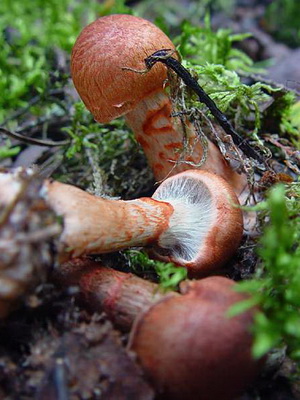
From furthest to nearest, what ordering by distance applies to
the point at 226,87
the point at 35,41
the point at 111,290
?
the point at 35,41, the point at 226,87, the point at 111,290

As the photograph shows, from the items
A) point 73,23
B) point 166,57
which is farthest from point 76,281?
point 73,23

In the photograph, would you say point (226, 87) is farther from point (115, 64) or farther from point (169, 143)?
→ point (115, 64)

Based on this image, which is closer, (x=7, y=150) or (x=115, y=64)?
(x=115, y=64)

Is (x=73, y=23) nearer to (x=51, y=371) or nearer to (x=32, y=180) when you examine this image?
(x=32, y=180)

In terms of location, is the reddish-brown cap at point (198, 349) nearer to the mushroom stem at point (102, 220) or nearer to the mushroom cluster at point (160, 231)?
the mushroom cluster at point (160, 231)

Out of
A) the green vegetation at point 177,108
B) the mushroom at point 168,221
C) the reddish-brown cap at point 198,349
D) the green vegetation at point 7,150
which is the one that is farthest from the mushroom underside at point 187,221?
the green vegetation at point 7,150

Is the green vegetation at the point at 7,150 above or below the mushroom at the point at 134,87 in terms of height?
below

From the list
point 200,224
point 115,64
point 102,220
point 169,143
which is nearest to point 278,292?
point 200,224
